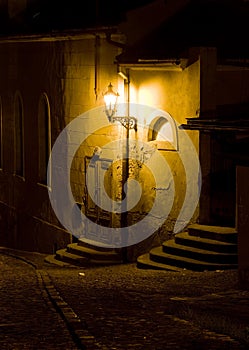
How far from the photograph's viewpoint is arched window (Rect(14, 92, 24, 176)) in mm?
26750

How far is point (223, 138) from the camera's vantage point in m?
15.9

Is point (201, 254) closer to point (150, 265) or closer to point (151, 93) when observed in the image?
point (150, 265)

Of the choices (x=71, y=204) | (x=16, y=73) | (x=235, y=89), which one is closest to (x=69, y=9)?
(x=16, y=73)

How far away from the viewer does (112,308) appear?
12.5m

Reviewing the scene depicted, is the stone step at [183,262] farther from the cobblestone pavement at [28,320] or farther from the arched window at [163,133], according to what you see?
the cobblestone pavement at [28,320]

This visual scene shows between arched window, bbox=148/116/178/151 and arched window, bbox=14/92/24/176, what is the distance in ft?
25.5

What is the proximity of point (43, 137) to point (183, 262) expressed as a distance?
8.89 m

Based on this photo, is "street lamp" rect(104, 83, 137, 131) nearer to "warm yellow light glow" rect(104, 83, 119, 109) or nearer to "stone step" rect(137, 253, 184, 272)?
"warm yellow light glow" rect(104, 83, 119, 109)

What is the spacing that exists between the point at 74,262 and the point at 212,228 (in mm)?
3864

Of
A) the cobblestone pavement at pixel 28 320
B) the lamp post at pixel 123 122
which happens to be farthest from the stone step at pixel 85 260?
the cobblestone pavement at pixel 28 320

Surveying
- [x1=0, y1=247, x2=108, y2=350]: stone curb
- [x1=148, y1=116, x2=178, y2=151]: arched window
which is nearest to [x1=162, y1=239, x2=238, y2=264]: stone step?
[x1=148, y1=116, x2=178, y2=151]: arched window

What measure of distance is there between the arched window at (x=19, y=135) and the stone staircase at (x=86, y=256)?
6084 mm

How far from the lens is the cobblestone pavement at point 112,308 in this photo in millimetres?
10055

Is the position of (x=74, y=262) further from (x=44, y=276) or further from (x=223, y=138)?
(x=223, y=138)
